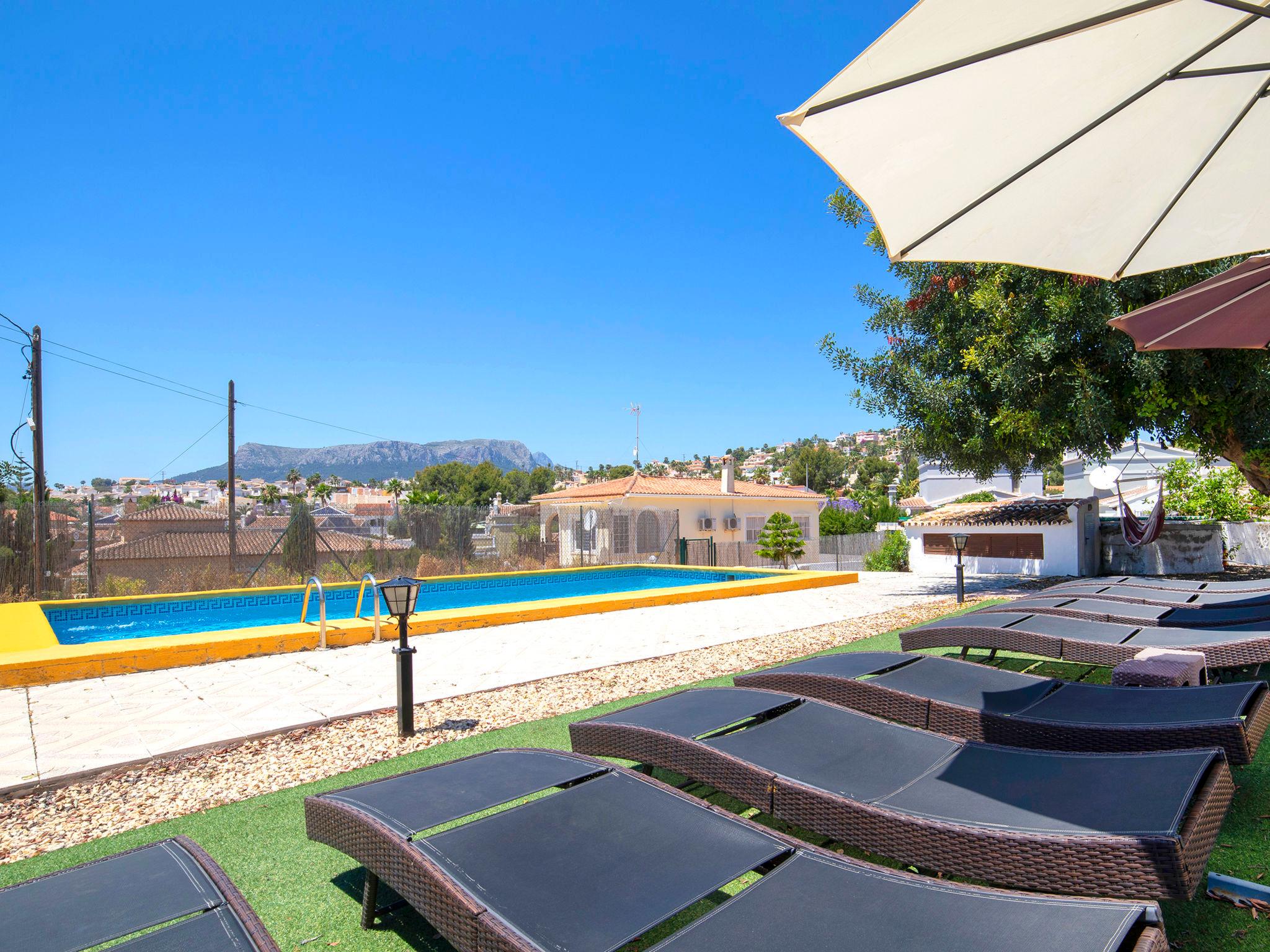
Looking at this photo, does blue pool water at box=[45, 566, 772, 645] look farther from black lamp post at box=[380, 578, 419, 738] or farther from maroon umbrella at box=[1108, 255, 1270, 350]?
maroon umbrella at box=[1108, 255, 1270, 350]

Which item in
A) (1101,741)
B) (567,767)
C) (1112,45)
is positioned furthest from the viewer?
(1101,741)

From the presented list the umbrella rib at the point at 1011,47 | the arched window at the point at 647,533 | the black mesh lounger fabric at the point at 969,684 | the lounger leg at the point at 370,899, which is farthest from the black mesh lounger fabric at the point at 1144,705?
the arched window at the point at 647,533

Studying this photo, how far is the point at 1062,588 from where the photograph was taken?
799 cm

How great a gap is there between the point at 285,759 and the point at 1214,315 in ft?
18.9

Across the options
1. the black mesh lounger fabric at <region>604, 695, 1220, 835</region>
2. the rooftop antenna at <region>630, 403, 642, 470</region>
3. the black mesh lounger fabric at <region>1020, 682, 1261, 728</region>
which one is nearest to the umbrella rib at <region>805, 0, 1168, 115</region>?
the black mesh lounger fabric at <region>604, 695, 1220, 835</region>

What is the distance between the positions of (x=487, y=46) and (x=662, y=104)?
6.26 m

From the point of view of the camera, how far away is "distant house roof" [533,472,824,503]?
83.6ft

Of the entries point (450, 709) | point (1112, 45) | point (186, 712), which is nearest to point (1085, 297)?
point (1112, 45)

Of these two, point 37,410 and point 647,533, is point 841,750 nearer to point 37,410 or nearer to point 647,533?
point 37,410

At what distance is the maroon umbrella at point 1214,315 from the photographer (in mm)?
3529

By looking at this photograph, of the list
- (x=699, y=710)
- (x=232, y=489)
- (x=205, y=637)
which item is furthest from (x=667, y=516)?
(x=699, y=710)

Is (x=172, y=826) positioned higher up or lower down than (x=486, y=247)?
lower down

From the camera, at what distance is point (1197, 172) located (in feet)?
9.57

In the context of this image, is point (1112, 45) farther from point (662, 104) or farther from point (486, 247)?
point (486, 247)
